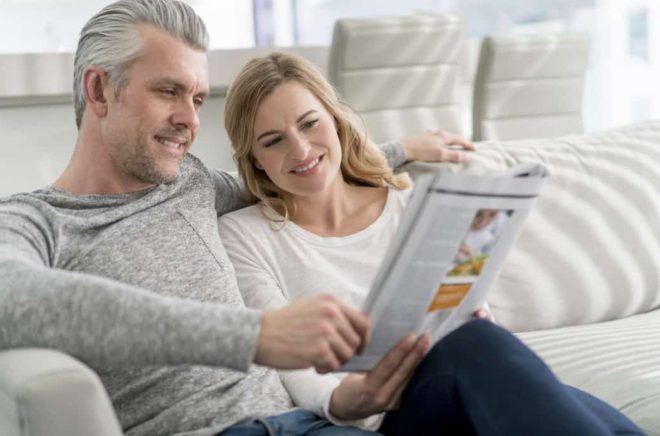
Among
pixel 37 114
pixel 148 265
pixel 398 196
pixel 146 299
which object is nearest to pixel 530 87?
pixel 37 114

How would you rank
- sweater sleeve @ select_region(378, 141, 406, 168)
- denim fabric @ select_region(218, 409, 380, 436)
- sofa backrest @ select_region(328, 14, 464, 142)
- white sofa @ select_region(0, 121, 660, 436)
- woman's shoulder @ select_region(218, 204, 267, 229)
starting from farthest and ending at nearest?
sofa backrest @ select_region(328, 14, 464, 142), sweater sleeve @ select_region(378, 141, 406, 168), white sofa @ select_region(0, 121, 660, 436), woman's shoulder @ select_region(218, 204, 267, 229), denim fabric @ select_region(218, 409, 380, 436)

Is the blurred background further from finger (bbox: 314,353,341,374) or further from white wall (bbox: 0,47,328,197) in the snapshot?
finger (bbox: 314,353,341,374)

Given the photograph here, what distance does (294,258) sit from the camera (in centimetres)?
180

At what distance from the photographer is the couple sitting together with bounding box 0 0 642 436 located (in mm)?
1161

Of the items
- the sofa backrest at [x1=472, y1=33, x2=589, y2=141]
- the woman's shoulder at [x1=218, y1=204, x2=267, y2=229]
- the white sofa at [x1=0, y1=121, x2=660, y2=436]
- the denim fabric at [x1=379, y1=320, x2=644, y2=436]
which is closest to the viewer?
the denim fabric at [x1=379, y1=320, x2=644, y2=436]

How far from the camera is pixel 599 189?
2320 mm

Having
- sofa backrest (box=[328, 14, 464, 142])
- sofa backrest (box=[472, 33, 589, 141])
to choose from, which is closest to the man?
sofa backrest (box=[328, 14, 464, 142])

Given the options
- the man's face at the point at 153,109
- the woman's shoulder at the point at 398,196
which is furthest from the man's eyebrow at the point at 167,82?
the woman's shoulder at the point at 398,196

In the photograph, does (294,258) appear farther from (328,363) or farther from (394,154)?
(328,363)

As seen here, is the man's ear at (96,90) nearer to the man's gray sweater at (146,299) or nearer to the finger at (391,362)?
the man's gray sweater at (146,299)

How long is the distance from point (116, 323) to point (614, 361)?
3.56 ft

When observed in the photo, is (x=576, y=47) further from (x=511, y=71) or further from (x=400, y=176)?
(x=400, y=176)

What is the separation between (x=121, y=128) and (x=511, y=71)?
2598 mm

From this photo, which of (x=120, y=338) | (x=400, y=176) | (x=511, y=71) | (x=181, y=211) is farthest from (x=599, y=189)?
(x=511, y=71)
